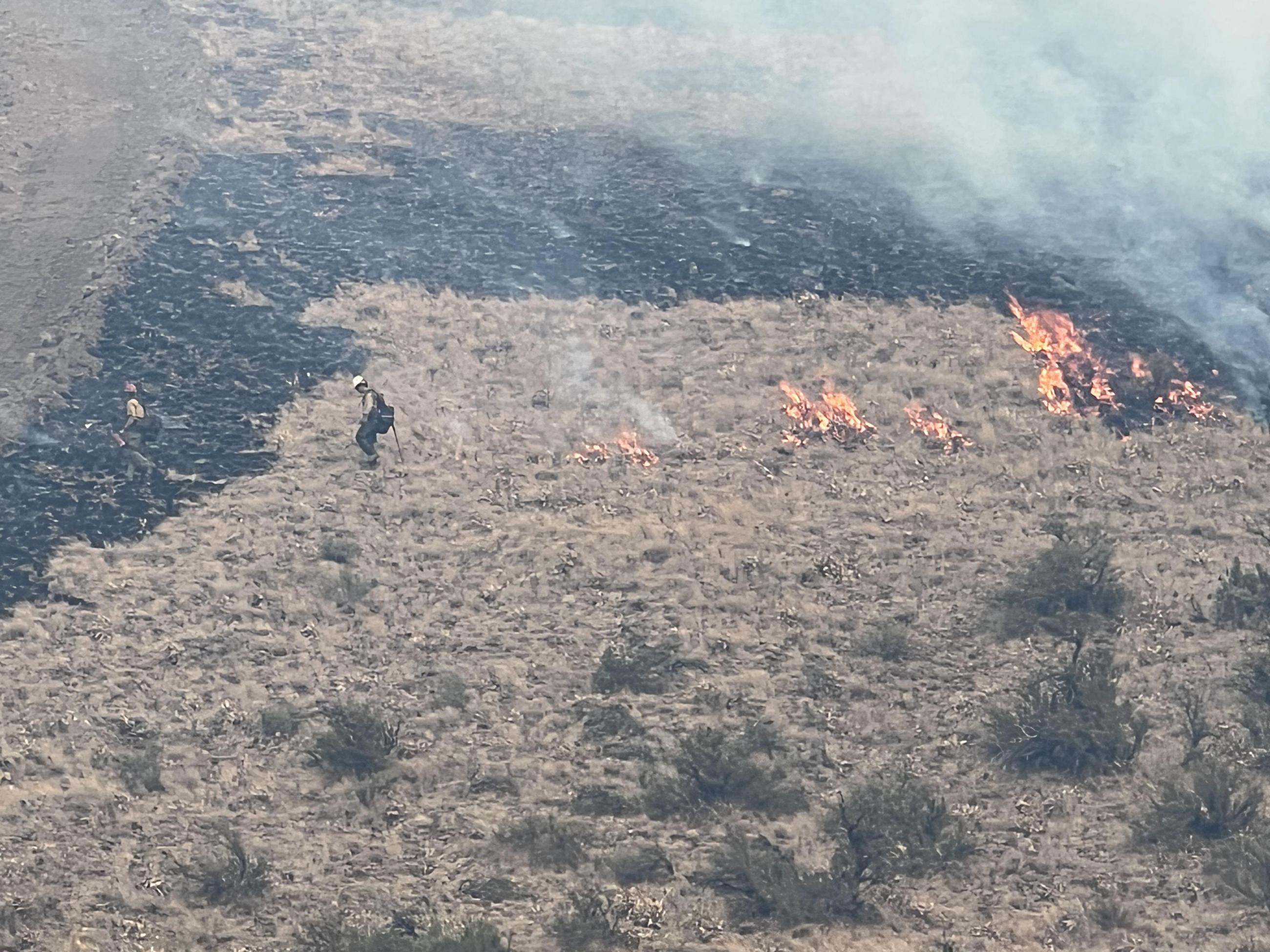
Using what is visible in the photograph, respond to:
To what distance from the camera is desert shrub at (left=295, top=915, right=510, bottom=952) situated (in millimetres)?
17203

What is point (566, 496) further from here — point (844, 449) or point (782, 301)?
point (782, 301)

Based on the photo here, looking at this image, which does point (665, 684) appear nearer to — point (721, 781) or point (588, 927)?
point (721, 781)

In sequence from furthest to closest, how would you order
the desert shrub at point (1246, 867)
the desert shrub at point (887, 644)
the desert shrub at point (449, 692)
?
the desert shrub at point (887, 644), the desert shrub at point (449, 692), the desert shrub at point (1246, 867)

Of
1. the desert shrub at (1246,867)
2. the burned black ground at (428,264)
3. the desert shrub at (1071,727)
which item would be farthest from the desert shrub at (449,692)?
the desert shrub at (1246,867)

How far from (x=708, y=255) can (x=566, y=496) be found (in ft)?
29.3

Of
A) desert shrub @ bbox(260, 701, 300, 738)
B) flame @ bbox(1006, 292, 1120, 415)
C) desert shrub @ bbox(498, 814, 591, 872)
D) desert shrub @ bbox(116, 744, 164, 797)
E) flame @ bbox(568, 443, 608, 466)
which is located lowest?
desert shrub @ bbox(116, 744, 164, 797)

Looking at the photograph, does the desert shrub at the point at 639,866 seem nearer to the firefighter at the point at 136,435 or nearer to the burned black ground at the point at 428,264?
the burned black ground at the point at 428,264

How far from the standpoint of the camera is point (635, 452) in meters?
26.7

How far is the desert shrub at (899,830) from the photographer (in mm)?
18938

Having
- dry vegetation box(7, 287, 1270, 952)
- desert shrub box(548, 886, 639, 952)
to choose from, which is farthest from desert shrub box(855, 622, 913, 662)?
desert shrub box(548, 886, 639, 952)

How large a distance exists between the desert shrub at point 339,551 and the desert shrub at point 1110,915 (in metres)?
12.2

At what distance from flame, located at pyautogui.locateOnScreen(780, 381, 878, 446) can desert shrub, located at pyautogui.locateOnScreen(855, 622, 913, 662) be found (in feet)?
16.9

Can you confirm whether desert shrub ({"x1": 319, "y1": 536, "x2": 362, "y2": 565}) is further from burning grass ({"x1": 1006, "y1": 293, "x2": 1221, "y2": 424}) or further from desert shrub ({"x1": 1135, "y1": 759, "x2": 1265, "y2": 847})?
burning grass ({"x1": 1006, "y1": 293, "x2": 1221, "y2": 424})

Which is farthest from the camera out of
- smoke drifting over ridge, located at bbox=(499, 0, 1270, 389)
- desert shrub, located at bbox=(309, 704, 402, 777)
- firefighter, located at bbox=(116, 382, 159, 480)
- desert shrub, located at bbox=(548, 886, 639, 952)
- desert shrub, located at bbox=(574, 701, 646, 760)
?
smoke drifting over ridge, located at bbox=(499, 0, 1270, 389)
